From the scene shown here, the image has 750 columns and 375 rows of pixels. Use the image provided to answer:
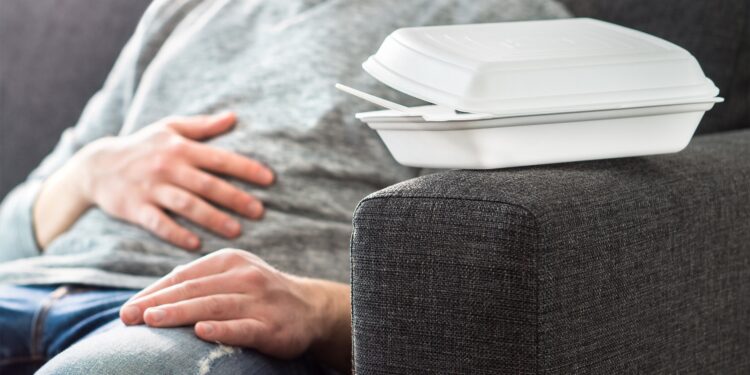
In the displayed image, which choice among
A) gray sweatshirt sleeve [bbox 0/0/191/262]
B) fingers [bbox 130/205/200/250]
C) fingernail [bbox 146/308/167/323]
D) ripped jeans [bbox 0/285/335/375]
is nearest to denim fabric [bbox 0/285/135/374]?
ripped jeans [bbox 0/285/335/375]

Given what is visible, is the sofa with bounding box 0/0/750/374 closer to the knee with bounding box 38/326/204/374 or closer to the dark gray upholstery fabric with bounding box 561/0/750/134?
the knee with bounding box 38/326/204/374

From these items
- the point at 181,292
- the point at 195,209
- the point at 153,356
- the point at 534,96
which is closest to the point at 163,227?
the point at 195,209

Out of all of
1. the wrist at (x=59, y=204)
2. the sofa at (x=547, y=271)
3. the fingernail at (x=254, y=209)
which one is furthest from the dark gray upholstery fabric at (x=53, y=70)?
the sofa at (x=547, y=271)

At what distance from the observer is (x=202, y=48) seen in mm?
1327

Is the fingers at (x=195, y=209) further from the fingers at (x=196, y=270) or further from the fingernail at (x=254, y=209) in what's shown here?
the fingers at (x=196, y=270)

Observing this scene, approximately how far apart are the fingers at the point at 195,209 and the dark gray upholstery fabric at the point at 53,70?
0.64 meters

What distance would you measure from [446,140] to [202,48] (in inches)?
26.0

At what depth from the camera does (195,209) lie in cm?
115

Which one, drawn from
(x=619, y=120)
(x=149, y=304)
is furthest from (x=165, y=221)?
(x=619, y=120)

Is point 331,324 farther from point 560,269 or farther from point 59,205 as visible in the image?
point 59,205

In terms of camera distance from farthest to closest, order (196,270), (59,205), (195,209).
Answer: (59,205) → (195,209) → (196,270)

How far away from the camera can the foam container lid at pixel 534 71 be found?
0.72m

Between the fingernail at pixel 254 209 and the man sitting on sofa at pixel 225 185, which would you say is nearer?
the man sitting on sofa at pixel 225 185

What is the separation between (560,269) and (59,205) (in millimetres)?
820
